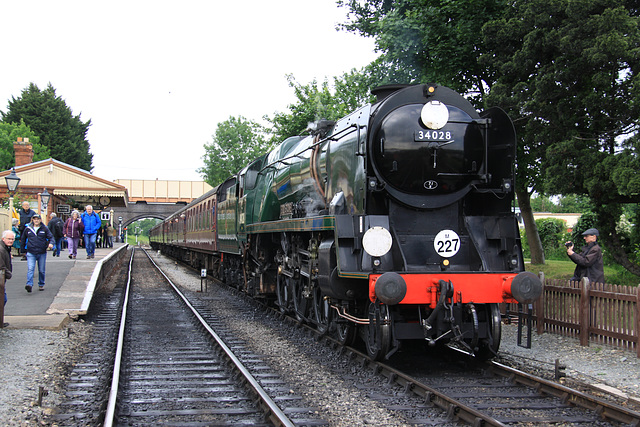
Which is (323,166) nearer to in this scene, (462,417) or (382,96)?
(382,96)

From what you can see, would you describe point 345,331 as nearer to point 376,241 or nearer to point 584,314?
point 376,241

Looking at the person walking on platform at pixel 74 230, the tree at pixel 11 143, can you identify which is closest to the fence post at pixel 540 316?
the person walking on platform at pixel 74 230

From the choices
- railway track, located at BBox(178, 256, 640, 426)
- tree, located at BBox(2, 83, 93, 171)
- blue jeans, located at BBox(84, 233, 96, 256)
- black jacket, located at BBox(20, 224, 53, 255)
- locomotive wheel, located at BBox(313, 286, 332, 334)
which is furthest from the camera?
tree, located at BBox(2, 83, 93, 171)

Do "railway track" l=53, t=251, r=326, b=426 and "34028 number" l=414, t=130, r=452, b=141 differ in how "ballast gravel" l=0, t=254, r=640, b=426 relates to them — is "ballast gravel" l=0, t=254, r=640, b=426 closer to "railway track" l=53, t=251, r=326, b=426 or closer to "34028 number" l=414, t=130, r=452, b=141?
"railway track" l=53, t=251, r=326, b=426

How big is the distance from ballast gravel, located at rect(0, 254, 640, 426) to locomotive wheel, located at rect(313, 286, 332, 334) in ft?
2.06

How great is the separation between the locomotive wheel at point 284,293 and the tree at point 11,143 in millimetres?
42949

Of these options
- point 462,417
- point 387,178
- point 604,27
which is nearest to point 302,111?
point 604,27

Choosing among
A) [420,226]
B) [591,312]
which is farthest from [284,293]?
[591,312]

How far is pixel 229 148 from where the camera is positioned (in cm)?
6181

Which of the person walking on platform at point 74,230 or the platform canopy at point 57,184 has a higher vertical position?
the platform canopy at point 57,184

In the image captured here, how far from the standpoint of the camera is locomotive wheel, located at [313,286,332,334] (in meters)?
7.90

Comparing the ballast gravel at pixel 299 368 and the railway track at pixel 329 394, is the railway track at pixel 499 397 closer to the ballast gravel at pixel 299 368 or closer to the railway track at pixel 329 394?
the railway track at pixel 329 394

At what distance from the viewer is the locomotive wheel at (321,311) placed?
7.90 m

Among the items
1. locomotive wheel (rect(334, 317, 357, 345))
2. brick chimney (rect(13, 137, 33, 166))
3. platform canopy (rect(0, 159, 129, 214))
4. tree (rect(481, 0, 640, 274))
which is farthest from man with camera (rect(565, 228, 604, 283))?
brick chimney (rect(13, 137, 33, 166))
